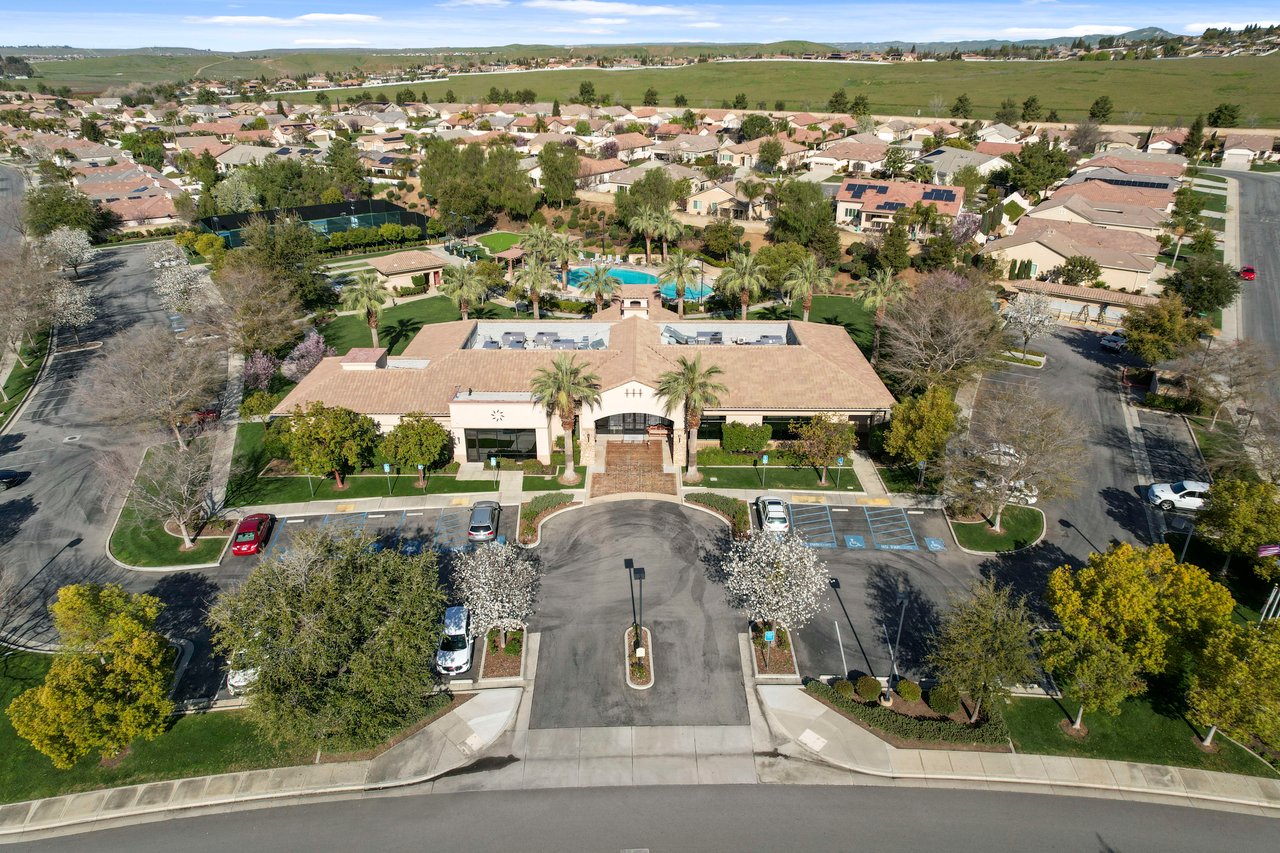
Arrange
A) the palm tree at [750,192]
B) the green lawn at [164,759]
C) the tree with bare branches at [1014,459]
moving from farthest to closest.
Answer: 1. the palm tree at [750,192]
2. the tree with bare branches at [1014,459]
3. the green lawn at [164,759]

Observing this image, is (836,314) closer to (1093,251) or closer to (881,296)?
(881,296)

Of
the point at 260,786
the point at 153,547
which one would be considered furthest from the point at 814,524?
the point at 153,547

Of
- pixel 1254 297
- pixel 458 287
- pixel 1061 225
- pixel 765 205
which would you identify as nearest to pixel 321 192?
pixel 458 287

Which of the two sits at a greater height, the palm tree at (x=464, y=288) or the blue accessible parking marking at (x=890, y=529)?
the palm tree at (x=464, y=288)

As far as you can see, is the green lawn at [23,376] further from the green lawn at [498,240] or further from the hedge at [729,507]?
the hedge at [729,507]

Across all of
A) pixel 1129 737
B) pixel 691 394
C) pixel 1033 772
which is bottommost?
pixel 1033 772

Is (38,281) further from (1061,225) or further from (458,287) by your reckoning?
(1061,225)

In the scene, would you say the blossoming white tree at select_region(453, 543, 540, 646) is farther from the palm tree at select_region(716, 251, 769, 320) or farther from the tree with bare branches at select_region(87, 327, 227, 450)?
the palm tree at select_region(716, 251, 769, 320)

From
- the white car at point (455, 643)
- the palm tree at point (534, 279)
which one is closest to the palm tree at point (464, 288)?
the palm tree at point (534, 279)
